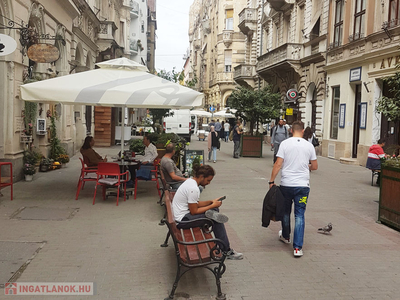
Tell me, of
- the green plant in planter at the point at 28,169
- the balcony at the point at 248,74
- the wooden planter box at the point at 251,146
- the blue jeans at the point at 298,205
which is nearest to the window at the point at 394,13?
the wooden planter box at the point at 251,146

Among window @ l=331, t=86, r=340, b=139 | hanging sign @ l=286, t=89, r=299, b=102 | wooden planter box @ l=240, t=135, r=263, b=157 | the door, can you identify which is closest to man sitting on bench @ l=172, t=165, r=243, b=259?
the door

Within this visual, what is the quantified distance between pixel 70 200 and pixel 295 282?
5.70 m

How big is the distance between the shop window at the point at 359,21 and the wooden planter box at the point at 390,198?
12.0 meters

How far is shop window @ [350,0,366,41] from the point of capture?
698 inches

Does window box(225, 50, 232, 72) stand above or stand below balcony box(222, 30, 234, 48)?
below

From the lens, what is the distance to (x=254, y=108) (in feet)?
64.8

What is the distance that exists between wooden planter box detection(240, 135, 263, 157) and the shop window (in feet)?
19.7

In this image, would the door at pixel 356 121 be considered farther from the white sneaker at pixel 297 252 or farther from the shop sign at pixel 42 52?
the white sneaker at pixel 297 252

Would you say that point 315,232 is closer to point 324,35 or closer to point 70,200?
point 70,200

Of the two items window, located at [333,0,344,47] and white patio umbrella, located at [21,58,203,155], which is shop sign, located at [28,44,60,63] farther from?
window, located at [333,0,344,47]

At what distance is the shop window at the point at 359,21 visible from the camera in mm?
17719

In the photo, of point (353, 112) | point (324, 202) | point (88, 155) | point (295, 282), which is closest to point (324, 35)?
point (353, 112)

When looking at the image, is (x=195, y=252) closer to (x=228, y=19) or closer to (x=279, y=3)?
(x=279, y=3)

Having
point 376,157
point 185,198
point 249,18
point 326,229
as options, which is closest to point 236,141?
point 376,157
